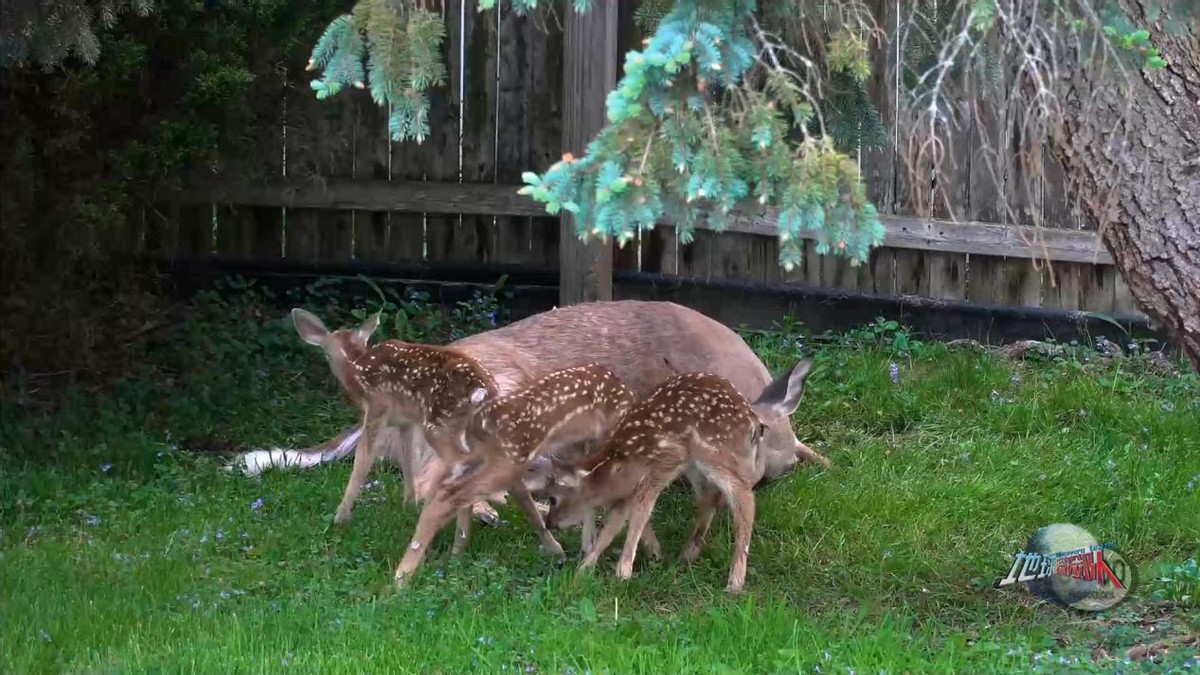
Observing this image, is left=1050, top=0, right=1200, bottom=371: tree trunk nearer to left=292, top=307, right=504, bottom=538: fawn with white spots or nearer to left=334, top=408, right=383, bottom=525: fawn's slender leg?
left=292, top=307, right=504, bottom=538: fawn with white spots

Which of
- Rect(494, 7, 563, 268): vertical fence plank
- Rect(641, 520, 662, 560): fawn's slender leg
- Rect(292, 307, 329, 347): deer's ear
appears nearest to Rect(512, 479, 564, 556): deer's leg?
→ Rect(641, 520, 662, 560): fawn's slender leg

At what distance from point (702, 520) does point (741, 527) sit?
392 millimetres

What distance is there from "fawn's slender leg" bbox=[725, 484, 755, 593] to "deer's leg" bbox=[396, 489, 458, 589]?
3.83 ft

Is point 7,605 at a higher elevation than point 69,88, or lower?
lower

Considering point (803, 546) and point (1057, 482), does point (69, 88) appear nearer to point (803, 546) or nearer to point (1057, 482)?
point (803, 546)

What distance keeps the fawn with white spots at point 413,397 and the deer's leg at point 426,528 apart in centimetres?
23

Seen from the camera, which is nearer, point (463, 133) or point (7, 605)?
point (7, 605)

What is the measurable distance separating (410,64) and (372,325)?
3368mm

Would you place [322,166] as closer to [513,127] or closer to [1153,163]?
[513,127]

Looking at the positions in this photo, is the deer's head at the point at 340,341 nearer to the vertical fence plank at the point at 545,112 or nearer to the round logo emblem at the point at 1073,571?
the round logo emblem at the point at 1073,571

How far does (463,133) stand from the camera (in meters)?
11.5

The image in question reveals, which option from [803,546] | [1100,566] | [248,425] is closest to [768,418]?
[803,546]

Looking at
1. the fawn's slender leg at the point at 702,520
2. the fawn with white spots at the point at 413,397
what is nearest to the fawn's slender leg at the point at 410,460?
the fawn with white spots at the point at 413,397

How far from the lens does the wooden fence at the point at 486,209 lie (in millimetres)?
10336
